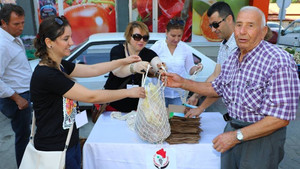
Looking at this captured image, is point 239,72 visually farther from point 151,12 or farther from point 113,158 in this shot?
point 151,12

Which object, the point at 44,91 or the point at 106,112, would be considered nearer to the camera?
the point at 44,91

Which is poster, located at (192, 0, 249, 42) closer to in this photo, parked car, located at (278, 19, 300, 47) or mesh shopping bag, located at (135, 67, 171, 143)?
parked car, located at (278, 19, 300, 47)

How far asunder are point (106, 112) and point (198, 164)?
1074 mm

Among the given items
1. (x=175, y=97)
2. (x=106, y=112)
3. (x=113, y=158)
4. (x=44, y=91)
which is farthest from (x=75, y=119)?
(x=175, y=97)

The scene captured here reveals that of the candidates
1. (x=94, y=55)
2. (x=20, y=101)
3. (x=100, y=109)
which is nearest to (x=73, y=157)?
(x=100, y=109)

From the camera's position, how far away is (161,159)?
74.3 inches

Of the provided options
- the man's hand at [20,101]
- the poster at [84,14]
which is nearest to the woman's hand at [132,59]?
the man's hand at [20,101]

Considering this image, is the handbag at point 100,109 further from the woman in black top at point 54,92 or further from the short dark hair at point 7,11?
the short dark hair at point 7,11

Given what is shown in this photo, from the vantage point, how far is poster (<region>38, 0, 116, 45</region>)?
8633 mm

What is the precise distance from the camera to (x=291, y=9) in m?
25.4

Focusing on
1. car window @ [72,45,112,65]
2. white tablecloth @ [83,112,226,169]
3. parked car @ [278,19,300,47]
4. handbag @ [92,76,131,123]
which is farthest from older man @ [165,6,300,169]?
parked car @ [278,19,300,47]

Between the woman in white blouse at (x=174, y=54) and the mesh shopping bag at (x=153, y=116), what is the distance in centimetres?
128

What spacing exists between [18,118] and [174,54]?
2024 millimetres

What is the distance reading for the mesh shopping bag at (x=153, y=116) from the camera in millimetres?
1729
